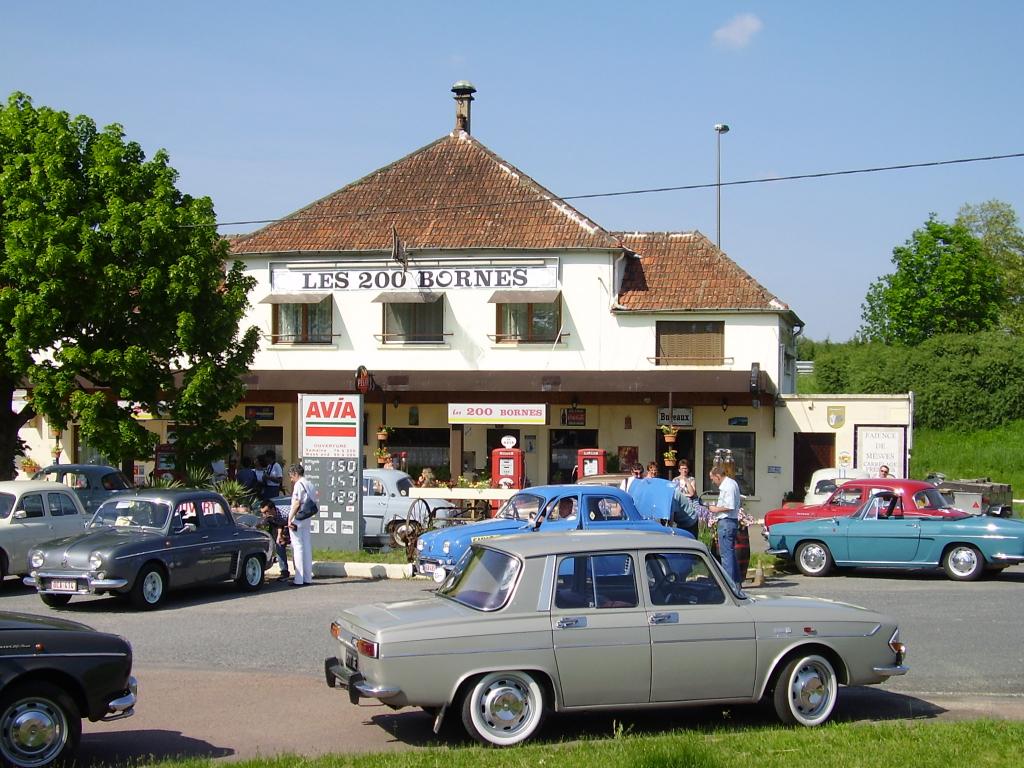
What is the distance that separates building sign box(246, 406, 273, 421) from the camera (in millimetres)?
31953

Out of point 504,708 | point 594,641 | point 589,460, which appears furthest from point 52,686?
point 589,460

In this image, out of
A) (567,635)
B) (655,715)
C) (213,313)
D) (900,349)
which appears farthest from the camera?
(900,349)

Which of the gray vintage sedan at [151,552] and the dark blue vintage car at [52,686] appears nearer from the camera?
the dark blue vintage car at [52,686]

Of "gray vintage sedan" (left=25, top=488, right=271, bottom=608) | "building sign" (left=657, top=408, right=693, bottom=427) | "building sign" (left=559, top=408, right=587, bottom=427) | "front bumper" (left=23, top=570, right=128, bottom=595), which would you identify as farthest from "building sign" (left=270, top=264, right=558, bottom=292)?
"front bumper" (left=23, top=570, right=128, bottom=595)

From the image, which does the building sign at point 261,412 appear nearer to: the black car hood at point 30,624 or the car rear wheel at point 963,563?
the car rear wheel at point 963,563

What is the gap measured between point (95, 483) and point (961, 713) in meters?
16.4

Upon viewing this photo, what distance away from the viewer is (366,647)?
26.1 ft

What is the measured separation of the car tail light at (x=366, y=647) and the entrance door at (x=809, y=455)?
24.1 meters

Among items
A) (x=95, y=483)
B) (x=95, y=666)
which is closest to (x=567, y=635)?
(x=95, y=666)

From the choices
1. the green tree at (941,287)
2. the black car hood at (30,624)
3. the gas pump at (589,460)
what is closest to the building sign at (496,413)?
the gas pump at (589,460)

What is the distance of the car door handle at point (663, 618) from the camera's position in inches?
327

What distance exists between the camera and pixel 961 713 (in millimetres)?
9445

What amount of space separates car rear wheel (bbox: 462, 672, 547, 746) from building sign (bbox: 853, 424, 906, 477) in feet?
77.9

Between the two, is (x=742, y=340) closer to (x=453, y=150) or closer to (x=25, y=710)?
(x=453, y=150)
